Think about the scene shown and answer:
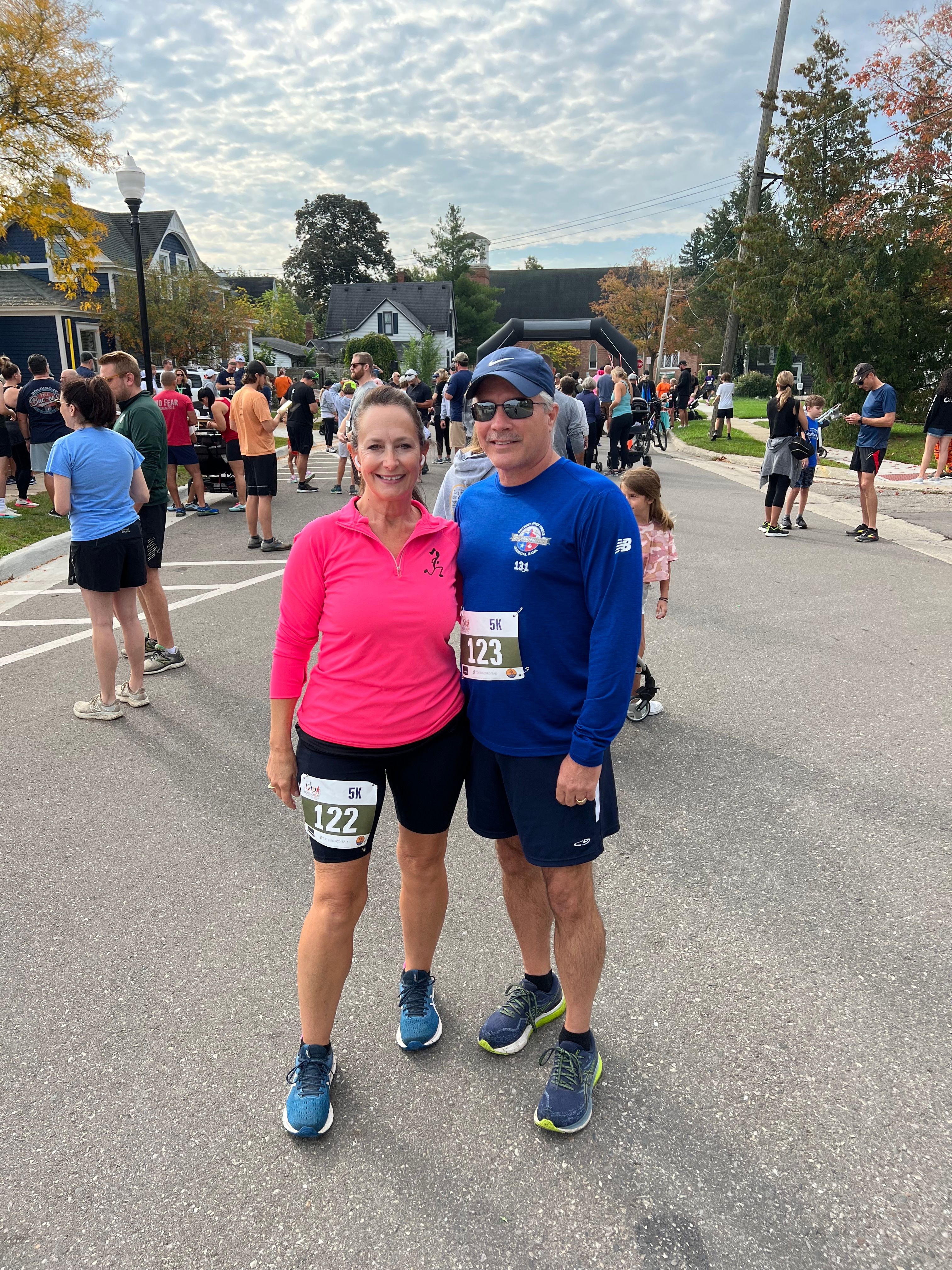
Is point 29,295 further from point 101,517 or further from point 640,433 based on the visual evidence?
point 101,517

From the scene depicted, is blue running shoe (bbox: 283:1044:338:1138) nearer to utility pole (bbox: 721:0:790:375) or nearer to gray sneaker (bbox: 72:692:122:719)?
gray sneaker (bbox: 72:692:122:719)

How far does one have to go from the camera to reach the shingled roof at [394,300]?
68.6 m

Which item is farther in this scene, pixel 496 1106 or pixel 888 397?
pixel 888 397

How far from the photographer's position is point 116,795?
4168 mm

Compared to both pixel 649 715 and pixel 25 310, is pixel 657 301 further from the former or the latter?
pixel 649 715

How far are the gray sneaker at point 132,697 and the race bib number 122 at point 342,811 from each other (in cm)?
347

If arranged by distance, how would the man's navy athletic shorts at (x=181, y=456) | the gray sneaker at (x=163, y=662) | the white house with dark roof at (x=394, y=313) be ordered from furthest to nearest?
the white house with dark roof at (x=394, y=313) < the man's navy athletic shorts at (x=181, y=456) < the gray sneaker at (x=163, y=662)

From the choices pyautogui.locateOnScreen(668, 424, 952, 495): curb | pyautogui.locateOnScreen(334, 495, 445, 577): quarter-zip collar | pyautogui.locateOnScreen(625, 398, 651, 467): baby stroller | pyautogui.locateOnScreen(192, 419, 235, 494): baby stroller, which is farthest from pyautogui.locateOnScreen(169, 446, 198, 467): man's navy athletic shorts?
pyautogui.locateOnScreen(334, 495, 445, 577): quarter-zip collar

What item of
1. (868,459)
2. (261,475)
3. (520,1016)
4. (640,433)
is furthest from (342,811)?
(640,433)

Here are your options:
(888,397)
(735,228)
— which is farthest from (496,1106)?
(735,228)

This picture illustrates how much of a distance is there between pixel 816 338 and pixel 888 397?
34.6ft

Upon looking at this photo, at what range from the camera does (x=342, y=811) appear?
7.23 feet

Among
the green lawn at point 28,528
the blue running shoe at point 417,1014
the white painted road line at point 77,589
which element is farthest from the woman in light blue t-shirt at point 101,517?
the green lawn at point 28,528

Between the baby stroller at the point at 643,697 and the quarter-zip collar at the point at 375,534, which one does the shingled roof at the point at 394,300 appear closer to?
the baby stroller at the point at 643,697
